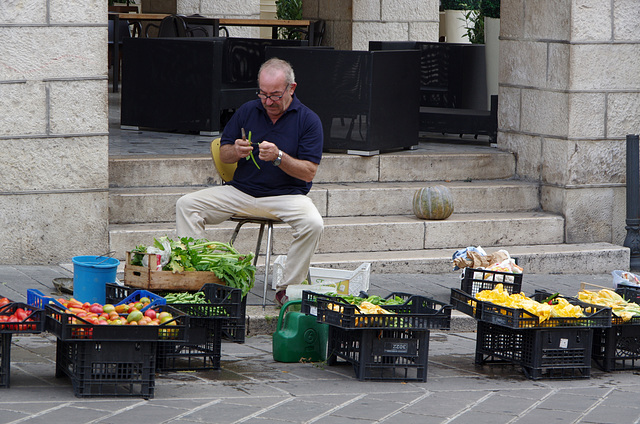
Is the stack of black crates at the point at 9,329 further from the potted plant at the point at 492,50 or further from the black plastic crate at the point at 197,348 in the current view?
the potted plant at the point at 492,50

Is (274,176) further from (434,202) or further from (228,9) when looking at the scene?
(228,9)

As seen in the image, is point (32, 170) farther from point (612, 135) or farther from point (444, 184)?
point (612, 135)

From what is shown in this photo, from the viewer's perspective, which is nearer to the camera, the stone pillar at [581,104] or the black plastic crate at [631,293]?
the black plastic crate at [631,293]

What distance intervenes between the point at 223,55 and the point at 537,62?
3084 mm

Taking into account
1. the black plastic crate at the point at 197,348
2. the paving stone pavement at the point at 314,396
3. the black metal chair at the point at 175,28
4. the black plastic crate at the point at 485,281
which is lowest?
the paving stone pavement at the point at 314,396

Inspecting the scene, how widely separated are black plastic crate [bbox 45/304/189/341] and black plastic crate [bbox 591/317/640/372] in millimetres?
2389

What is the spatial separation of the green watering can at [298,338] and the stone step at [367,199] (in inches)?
101

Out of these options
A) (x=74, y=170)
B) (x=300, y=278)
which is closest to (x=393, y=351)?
(x=300, y=278)

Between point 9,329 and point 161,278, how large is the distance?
1.22m

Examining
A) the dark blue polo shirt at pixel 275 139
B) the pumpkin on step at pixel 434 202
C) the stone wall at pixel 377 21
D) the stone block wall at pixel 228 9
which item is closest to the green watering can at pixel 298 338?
the dark blue polo shirt at pixel 275 139

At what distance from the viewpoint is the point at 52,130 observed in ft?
24.6

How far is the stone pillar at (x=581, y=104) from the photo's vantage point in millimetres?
8922

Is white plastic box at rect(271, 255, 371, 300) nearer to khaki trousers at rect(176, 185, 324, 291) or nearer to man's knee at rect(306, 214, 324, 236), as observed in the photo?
khaki trousers at rect(176, 185, 324, 291)

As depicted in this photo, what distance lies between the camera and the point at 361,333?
5.39 m
